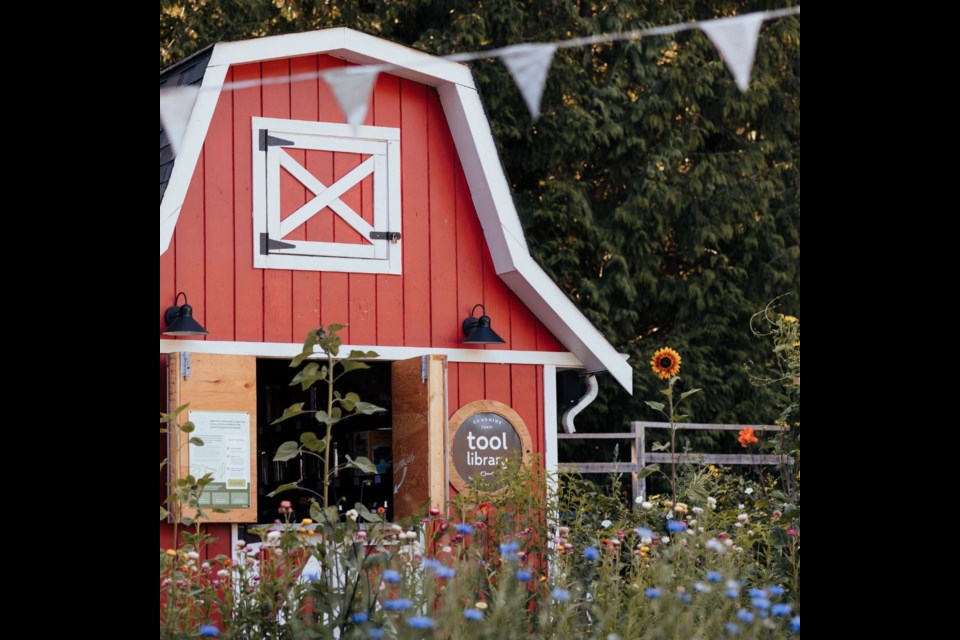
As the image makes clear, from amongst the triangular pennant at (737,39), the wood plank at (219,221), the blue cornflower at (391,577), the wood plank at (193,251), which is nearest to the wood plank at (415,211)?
the wood plank at (219,221)

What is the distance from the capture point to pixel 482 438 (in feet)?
24.6

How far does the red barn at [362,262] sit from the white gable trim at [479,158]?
0.04 feet

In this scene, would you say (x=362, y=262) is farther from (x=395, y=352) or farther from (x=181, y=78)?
(x=181, y=78)

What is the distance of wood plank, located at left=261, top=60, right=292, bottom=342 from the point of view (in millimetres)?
7055

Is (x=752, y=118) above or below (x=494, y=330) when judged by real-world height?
above

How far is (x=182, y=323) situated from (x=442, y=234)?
1.77 metres

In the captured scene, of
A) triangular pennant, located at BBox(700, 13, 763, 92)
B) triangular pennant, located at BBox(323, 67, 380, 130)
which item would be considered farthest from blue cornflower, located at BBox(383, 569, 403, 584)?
triangular pennant, located at BBox(700, 13, 763, 92)

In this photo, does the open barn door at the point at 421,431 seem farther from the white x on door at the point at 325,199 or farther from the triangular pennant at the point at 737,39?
the triangular pennant at the point at 737,39

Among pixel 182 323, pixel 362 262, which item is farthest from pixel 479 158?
pixel 182 323

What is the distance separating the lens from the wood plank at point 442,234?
754cm
